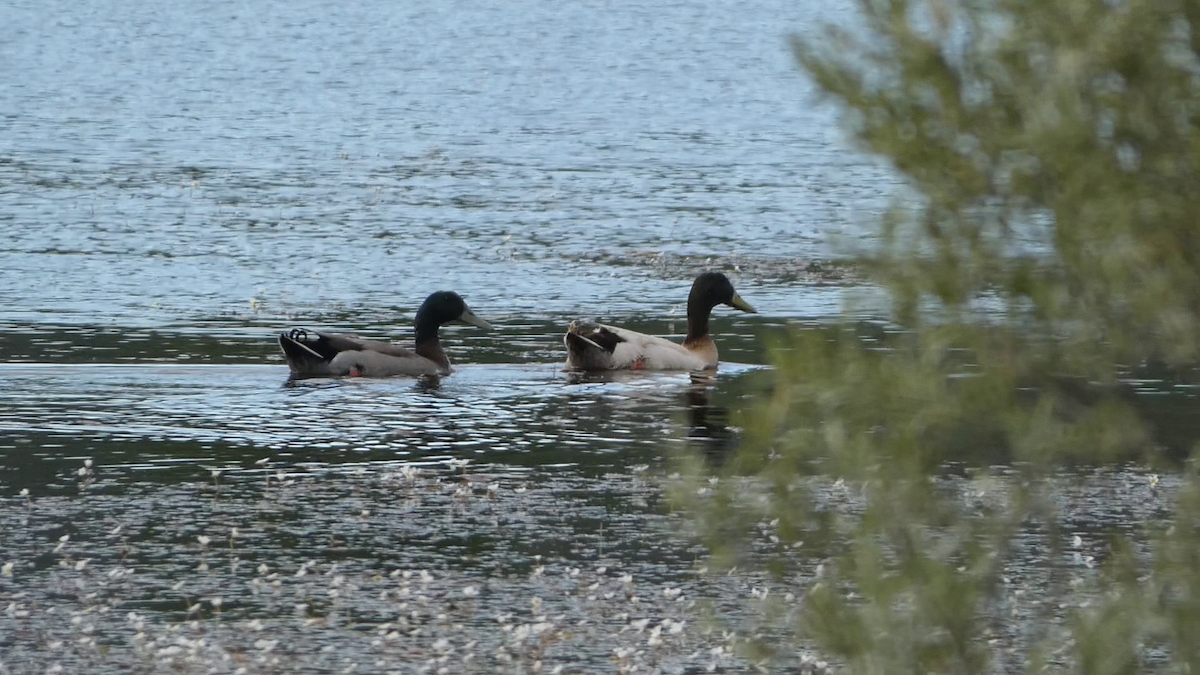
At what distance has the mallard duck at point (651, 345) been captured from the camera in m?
18.0

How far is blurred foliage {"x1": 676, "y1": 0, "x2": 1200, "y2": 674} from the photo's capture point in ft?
18.5

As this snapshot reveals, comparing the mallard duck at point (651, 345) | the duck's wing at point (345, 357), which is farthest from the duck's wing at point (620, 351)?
the duck's wing at point (345, 357)

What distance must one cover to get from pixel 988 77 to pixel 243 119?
39488 mm

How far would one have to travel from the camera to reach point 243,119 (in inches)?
1742

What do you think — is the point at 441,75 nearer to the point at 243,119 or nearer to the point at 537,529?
the point at 243,119

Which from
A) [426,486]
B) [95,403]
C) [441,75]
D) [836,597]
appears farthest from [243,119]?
[836,597]

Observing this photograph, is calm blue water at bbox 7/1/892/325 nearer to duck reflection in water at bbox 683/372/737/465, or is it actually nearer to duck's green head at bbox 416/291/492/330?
duck reflection in water at bbox 683/372/737/465

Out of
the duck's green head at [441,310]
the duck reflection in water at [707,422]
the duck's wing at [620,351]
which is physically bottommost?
the duck reflection in water at [707,422]

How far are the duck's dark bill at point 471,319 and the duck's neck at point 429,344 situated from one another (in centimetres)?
69

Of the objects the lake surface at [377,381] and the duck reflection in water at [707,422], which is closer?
the lake surface at [377,381]

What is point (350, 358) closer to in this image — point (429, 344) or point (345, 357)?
point (345, 357)

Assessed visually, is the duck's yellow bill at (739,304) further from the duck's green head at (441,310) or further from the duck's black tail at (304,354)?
the duck's black tail at (304,354)

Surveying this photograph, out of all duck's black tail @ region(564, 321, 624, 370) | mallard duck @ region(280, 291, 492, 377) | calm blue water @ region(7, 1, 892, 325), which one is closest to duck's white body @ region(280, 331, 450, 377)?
mallard duck @ region(280, 291, 492, 377)

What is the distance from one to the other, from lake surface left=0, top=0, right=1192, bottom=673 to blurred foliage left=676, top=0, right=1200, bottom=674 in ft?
0.94
